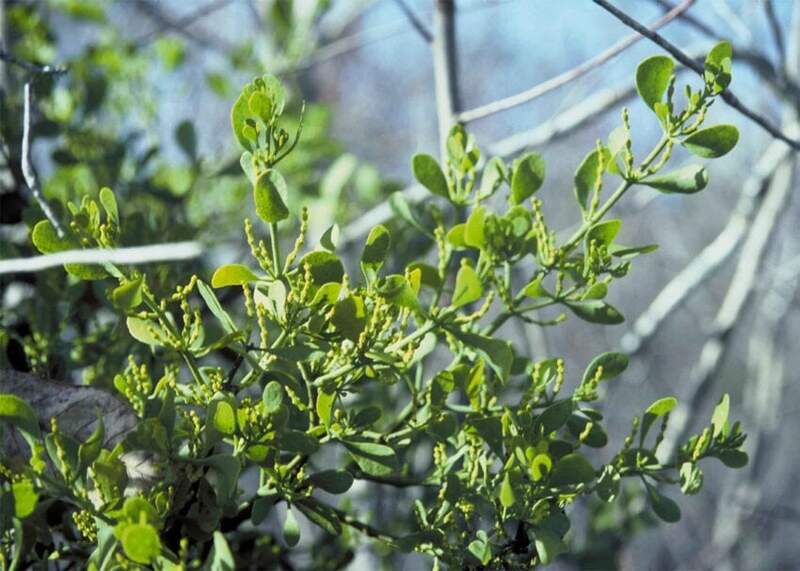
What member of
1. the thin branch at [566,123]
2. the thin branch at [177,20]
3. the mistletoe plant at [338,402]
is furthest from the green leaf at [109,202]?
the thin branch at [177,20]

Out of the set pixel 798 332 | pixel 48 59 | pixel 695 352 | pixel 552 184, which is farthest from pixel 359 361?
pixel 798 332

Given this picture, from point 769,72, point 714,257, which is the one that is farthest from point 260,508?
point 769,72

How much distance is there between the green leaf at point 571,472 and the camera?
46cm

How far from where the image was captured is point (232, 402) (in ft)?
1.47

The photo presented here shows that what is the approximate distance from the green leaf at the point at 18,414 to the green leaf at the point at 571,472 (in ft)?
0.78

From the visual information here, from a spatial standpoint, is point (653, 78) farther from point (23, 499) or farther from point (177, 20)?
point (177, 20)

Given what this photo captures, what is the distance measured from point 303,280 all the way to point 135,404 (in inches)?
3.9

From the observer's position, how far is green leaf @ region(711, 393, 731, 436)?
1.67ft

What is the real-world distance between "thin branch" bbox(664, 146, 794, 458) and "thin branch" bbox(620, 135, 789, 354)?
22mm

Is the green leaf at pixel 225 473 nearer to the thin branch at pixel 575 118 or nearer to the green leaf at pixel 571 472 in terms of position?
the green leaf at pixel 571 472

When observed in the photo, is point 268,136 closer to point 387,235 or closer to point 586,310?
point 387,235

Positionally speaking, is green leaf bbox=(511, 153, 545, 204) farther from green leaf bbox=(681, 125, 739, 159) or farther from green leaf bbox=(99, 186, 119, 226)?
green leaf bbox=(99, 186, 119, 226)

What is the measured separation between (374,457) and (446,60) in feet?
1.58

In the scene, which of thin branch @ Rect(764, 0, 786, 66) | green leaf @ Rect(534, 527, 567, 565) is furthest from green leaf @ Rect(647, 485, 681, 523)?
thin branch @ Rect(764, 0, 786, 66)
